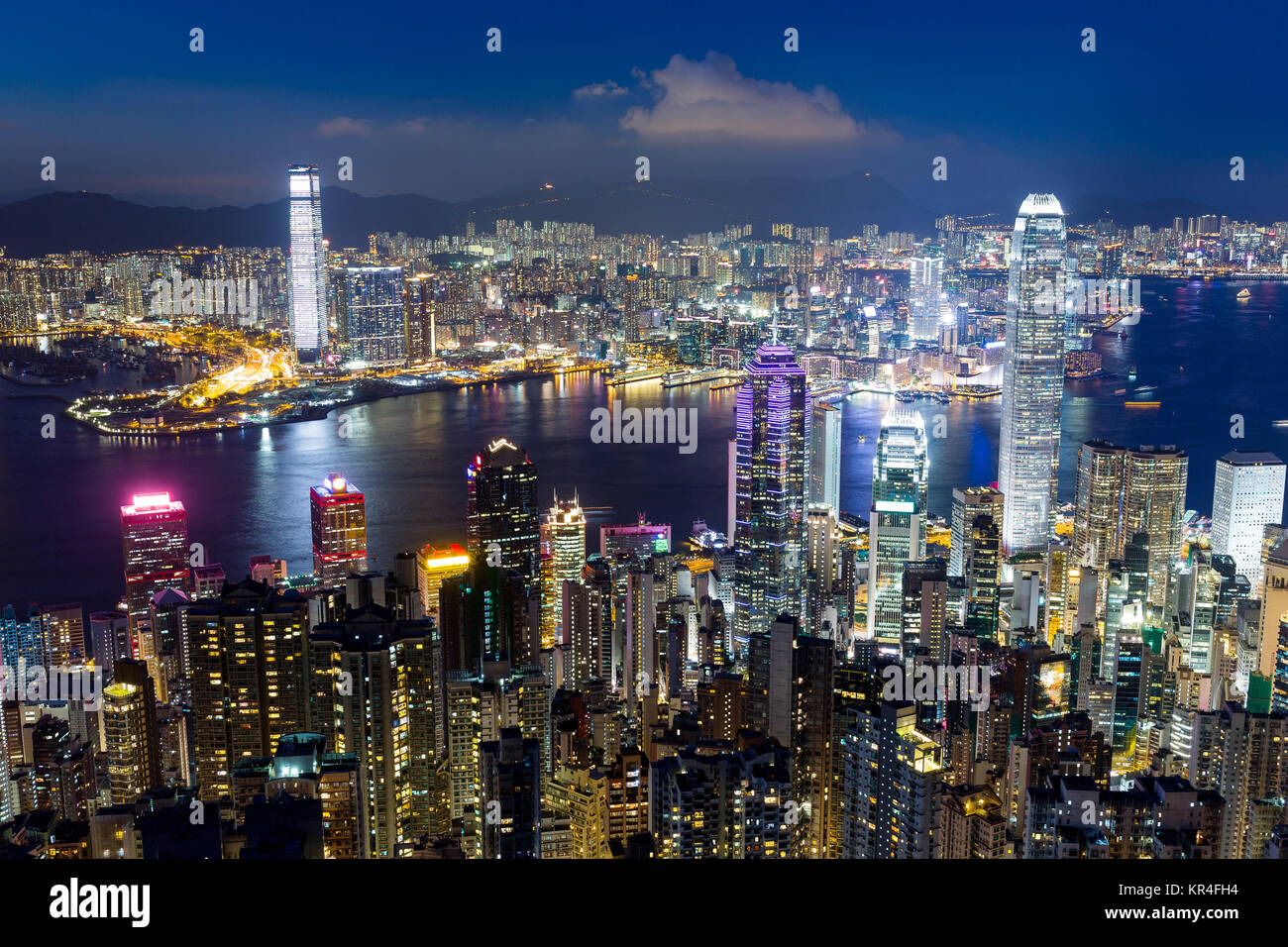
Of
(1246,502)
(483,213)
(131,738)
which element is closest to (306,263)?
(483,213)

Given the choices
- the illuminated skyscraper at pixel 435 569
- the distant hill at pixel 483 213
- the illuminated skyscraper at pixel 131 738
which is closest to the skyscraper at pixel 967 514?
the distant hill at pixel 483 213

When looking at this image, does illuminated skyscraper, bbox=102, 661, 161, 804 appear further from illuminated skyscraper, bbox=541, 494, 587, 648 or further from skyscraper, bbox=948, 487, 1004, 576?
skyscraper, bbox=948, 487, 1004, 576

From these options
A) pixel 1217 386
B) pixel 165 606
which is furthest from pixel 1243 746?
pixel 165 606

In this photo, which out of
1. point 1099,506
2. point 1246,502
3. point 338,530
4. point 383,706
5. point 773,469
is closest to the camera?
point 383,706

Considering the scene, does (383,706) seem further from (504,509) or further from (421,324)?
(421,324)

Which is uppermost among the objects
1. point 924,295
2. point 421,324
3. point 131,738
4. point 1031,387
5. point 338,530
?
point 924,295

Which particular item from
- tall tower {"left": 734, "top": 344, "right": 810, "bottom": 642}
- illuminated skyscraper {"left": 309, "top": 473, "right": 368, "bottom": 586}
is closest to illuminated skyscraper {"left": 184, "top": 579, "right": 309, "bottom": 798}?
illuminated skyscraper {"left": 309, "top": 473, "right": 368, "bottom": 586}
